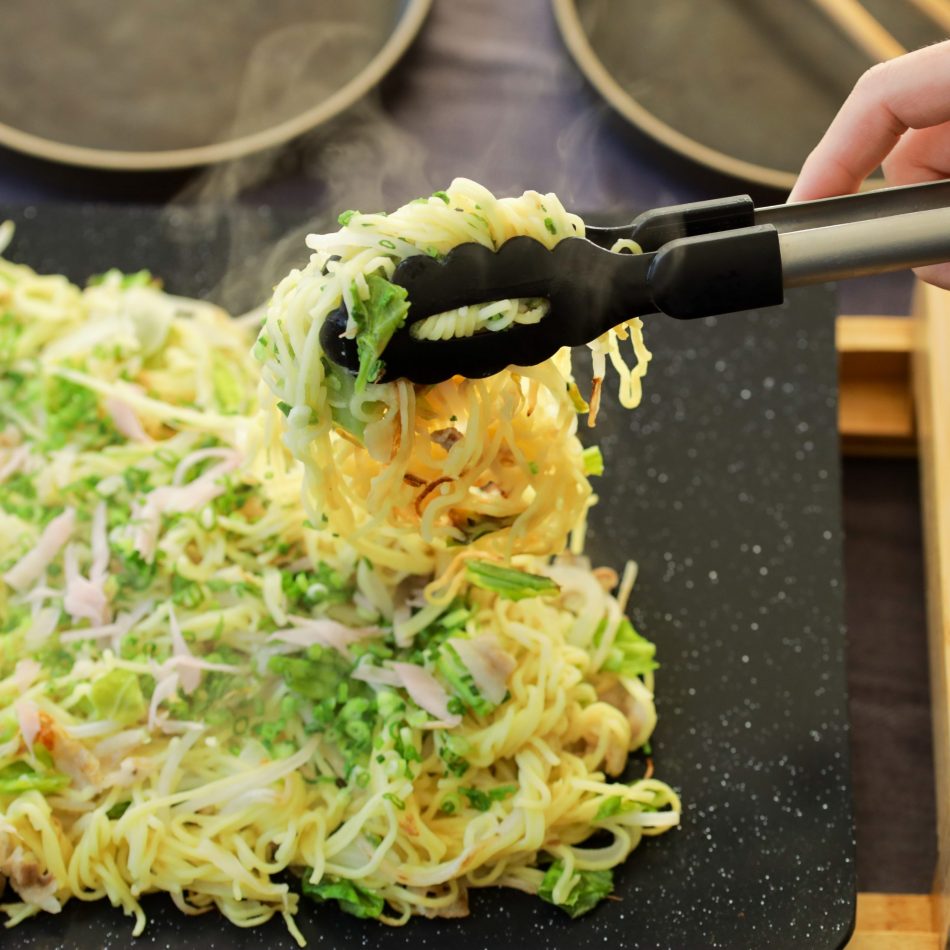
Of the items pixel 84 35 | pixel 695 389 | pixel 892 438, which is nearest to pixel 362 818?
pixel 695 389

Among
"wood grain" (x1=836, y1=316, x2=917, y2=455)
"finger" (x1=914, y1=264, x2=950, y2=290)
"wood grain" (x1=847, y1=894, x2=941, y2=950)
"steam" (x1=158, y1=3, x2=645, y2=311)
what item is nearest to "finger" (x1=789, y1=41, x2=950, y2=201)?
"finger" (x1=914, y1=264, x2=950, y2=290)

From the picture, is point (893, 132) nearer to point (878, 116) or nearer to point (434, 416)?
point (878, 116)

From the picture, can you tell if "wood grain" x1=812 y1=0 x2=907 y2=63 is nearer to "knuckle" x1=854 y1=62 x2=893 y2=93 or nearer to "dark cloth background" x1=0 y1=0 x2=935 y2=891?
"dark cloth background" x1=0 y1=0 x2=935 y2=891

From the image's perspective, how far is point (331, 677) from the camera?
205 centimetres

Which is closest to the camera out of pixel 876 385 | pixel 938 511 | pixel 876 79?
pixel 876 79

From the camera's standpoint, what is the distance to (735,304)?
60.2 inches

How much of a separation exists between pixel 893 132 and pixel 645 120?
111cm

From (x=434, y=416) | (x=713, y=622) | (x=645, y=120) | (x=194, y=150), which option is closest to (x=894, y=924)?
(x=713, y=622)

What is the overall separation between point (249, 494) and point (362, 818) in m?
0.66

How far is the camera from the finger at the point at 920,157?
2125 millimetres

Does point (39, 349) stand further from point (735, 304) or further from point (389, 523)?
point (735, 304)

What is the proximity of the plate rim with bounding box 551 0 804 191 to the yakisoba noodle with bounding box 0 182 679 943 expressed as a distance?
127 centimetres

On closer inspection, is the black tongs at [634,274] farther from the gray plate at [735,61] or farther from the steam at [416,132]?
the gray plate at [735,61]

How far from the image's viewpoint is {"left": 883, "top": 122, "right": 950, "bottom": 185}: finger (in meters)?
2.12
